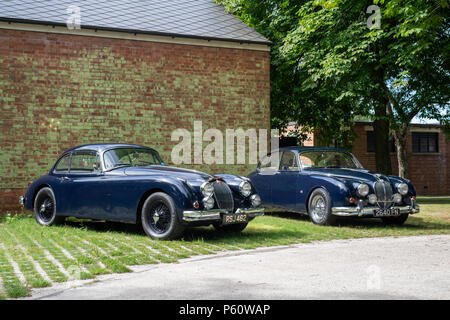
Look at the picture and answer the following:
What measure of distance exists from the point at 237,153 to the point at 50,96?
17.2 ft

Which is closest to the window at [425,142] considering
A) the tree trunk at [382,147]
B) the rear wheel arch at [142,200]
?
the tree trunk at [382,147]

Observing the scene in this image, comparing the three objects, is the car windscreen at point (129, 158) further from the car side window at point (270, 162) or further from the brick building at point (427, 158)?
the brick building at point (427, 158)

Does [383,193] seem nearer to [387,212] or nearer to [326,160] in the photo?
[387,212]

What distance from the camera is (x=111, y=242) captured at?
25.8ft

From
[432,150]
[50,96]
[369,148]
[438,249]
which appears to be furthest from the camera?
[432,150]

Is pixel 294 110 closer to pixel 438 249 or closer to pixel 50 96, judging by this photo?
pixel 50 96

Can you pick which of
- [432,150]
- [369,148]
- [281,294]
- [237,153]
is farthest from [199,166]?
[432,150]

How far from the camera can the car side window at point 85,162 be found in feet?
30.8

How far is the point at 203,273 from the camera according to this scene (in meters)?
5.64

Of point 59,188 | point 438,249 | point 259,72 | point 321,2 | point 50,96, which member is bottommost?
point 438,249

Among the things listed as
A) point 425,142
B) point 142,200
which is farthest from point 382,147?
point 425,142

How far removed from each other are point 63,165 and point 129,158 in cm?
156

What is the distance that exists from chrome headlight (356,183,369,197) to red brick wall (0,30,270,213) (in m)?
5.39
